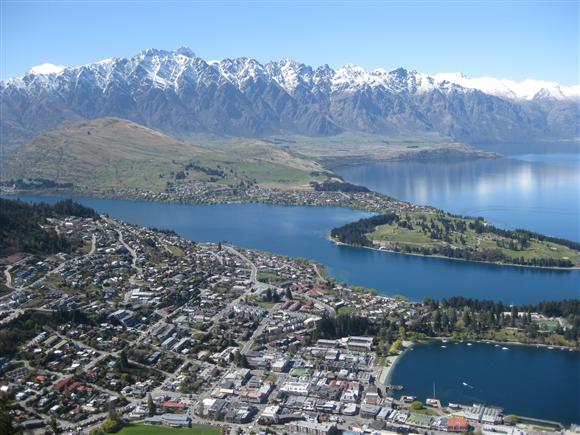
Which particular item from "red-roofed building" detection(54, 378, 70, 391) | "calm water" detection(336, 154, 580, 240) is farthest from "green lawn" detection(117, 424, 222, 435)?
"calm water" detection(336, 154, 580, 240)

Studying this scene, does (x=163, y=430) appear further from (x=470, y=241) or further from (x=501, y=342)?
(x=470, y=241)

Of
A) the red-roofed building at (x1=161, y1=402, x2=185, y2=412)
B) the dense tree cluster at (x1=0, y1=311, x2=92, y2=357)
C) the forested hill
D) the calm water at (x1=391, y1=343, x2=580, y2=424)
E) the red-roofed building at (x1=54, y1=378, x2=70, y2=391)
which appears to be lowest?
the calm water at (x1=391, y1=343, x2=580, y2=424)

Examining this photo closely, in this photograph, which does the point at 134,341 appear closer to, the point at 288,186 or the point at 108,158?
the point at 288,186

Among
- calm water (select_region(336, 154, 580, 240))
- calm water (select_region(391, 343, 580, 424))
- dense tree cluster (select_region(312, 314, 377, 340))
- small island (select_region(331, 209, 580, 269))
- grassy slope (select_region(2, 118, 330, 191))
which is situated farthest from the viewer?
grassy slope (select_region(2, 118, 330, 191))

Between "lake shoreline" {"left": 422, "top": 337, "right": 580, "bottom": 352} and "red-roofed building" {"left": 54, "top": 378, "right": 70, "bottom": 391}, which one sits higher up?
"red-roofed building" {"left": 54, "top": 378, "right": 70, "bottom": 391}

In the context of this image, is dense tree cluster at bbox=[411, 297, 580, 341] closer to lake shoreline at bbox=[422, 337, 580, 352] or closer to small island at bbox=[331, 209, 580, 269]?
lake shoreline at bbox=[422, 337, 580, 352]

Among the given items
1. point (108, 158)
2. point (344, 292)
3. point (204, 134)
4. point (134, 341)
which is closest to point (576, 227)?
point (344, 292)
